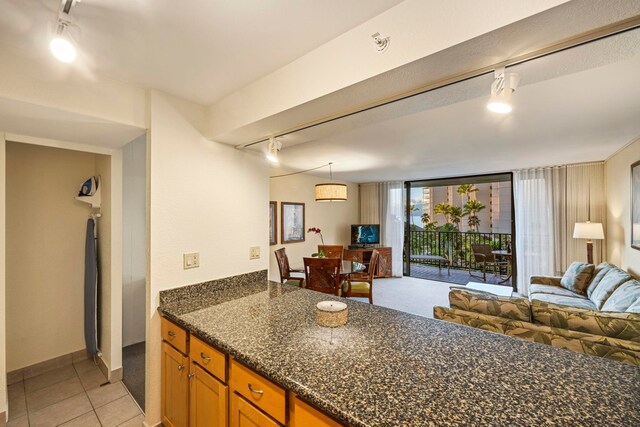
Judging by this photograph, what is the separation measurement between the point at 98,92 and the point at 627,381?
2943mm

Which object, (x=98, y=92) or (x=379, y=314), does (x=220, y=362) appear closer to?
(x=379, y=314)

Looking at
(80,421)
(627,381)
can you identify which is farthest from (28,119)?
(627,381)

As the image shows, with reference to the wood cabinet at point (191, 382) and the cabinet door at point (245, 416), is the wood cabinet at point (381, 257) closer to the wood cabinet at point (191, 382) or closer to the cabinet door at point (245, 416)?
the wood cabinet at point (191, 382)

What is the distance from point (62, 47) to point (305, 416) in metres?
1.71

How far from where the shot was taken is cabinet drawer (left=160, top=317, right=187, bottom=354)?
1679 millimetres

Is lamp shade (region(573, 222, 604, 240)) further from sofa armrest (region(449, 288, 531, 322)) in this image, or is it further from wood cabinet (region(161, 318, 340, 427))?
wood cabinet (region(161, 318, 340, 427))

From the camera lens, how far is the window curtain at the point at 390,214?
688 cm

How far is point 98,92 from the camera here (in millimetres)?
1758

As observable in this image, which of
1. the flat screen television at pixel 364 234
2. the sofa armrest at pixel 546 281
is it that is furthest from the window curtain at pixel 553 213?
the flat screen television at pixel 364 234

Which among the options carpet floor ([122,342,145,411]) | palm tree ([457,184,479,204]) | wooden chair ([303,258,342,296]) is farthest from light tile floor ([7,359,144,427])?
palm tree ([457,184,479,204])

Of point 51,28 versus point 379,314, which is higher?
point 51,28

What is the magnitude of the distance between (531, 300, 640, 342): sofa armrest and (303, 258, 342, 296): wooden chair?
2.01 m

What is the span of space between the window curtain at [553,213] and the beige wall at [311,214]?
364cm

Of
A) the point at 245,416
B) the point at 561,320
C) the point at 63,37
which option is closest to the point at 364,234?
the point at 561,320
